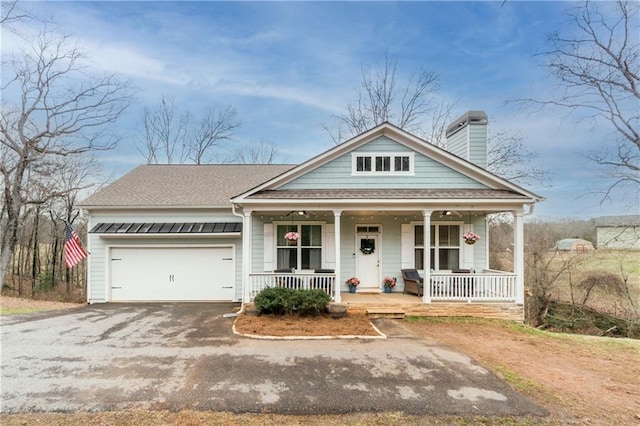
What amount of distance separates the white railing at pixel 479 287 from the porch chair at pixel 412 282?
548mm

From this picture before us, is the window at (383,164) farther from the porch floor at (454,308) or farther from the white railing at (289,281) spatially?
the porch floor at (454,308)

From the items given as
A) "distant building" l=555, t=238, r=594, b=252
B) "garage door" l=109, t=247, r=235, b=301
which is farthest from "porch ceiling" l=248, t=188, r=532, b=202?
"distant building" l=555, t=238, r=594, b=252

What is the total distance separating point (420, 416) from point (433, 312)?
17.7 ft

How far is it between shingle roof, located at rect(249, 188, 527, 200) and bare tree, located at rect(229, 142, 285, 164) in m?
15.2

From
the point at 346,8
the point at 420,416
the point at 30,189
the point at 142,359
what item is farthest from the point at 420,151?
the point at 30,189

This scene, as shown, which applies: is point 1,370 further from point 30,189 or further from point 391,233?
point 30,189

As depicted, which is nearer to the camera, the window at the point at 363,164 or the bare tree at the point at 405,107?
the window at the point at 363,164

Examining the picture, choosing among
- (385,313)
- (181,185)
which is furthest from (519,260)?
(181,185)

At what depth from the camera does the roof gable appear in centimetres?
976

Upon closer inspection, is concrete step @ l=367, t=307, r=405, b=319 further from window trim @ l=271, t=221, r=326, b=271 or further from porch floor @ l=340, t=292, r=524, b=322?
window trim @ l=271, t=221, r=326, b=271

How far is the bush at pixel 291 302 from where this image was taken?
26.6 ft

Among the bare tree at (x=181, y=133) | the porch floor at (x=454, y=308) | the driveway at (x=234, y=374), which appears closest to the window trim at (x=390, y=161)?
the porch floor at (x=454, y=308)

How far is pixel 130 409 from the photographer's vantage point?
12.9 ft

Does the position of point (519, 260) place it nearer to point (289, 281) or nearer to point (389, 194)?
point (389, 194)
